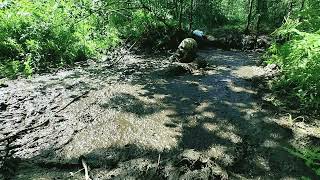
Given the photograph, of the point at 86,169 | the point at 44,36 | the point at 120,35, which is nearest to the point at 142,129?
the point at 86,169

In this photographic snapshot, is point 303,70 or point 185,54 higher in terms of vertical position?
point 303,70

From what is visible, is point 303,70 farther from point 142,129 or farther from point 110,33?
point 110,33

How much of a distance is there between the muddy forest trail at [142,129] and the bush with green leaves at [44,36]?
1130mm

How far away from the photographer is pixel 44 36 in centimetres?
1002

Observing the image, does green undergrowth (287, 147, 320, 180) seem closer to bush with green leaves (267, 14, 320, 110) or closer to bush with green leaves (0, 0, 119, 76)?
bush with green leaves (267, 14, 320, 110)

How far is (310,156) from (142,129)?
271 centimetres

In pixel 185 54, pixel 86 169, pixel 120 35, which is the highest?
pixel 120 35

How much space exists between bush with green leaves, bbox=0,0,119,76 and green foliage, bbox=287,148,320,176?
6.68m

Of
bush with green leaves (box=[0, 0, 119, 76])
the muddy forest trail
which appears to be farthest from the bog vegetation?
the muddy forest trail

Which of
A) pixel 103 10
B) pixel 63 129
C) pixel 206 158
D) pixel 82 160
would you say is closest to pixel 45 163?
pixel 82 160

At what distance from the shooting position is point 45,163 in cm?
458

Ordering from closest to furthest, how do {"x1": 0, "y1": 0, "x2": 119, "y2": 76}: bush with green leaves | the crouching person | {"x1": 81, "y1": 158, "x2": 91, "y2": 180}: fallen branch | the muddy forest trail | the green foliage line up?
{"x1": 81, "y1": 158, "x2": 91, "y2": 180}: fallen branch, the muddy forest trail, the green foliage, {"x1": 0, "y1": 0, "x2": 119, "y2": 76}: bush with green leaves, the crouching person

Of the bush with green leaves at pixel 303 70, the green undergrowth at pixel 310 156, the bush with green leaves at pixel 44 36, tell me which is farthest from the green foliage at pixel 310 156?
the bush with green leaves at pixel 44 36

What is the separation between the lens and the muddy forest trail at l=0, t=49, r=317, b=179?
14.7 feet
